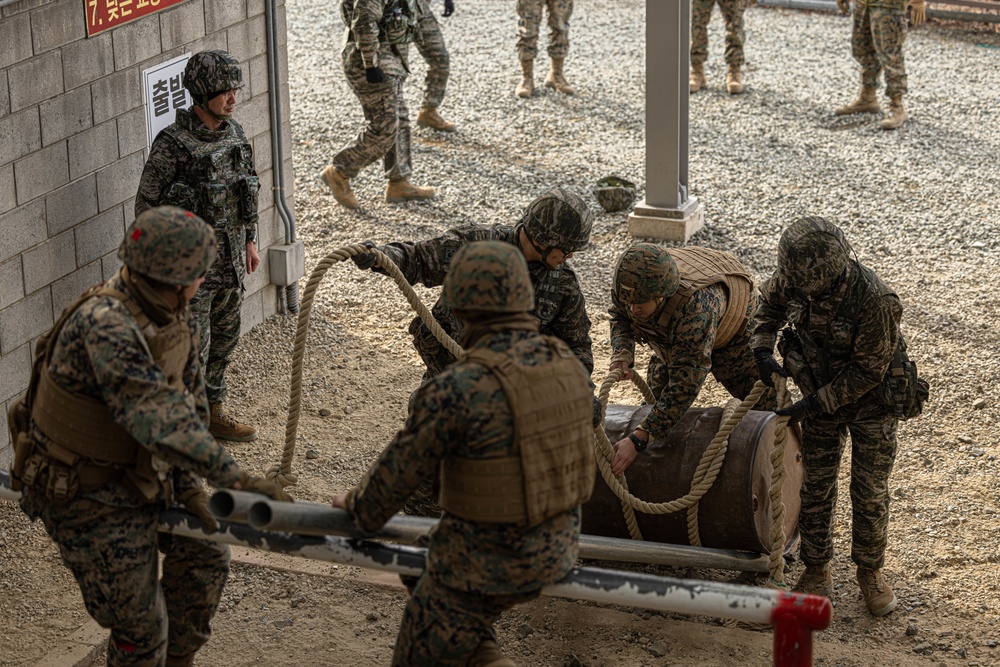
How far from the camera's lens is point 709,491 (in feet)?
17.3

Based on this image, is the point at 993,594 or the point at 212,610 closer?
the point at 212,610

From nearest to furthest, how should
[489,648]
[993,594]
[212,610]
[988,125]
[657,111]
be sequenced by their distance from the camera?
1. [489,648]
2. [212,610]
3. [993,594]
4. [657,111]
5. [988,125]

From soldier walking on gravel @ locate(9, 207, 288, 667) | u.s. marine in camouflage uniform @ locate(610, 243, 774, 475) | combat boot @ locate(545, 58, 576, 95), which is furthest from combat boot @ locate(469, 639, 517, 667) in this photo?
combat boot @ locate(545, 58, 576, 95)

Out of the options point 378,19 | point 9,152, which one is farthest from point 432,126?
point 9,152

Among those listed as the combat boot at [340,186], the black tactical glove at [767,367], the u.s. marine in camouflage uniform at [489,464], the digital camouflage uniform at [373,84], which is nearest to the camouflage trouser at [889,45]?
the digital camouflage uniform at [373,84]

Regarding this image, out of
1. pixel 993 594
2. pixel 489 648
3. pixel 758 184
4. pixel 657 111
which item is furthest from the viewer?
pixel 758 184

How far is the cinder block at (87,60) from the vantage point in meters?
6.29

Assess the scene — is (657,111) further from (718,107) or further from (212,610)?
(212,610)

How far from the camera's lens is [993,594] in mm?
5578

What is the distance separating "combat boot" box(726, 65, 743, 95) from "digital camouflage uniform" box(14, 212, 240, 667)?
32.7ft

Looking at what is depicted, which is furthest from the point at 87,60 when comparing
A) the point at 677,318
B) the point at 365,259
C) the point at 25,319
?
the point at 677,318

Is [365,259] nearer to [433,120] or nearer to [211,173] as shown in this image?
[211,173]

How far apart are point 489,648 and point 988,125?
9.98 metres

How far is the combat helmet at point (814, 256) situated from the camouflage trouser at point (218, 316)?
9.84ft
